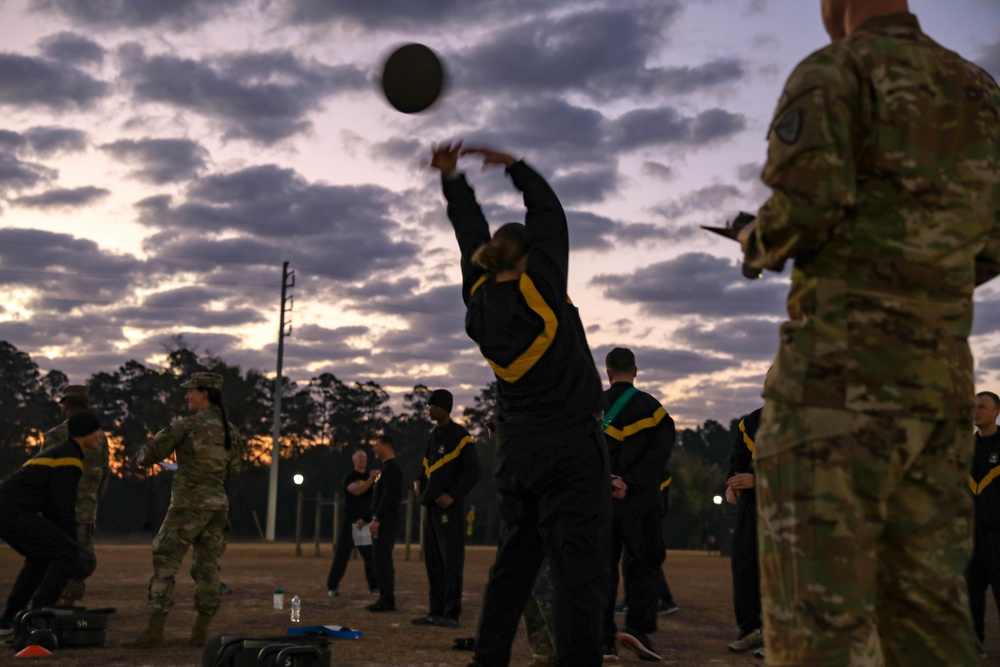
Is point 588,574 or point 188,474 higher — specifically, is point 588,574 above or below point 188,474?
below

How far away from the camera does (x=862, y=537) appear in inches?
108

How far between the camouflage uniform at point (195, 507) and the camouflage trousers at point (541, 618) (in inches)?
116

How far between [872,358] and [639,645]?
21.4ft

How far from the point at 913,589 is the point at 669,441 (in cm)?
668

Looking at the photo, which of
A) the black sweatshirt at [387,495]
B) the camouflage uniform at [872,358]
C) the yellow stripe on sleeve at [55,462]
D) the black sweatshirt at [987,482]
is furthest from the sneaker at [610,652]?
the black sweatshirt at [387,495]

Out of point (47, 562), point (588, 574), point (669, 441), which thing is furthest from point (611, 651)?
point (47, 562)

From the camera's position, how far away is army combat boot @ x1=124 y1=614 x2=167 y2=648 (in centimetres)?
887

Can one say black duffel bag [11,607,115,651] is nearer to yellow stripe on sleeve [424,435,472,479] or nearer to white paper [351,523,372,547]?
yellow stripe on sleeve [424,435,472,479]

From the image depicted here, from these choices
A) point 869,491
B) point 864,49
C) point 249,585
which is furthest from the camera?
point 249,585

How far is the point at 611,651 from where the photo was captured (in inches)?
341

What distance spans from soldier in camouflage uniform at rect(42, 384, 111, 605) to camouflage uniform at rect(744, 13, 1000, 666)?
991cm

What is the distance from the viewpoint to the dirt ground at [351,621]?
8.58 m

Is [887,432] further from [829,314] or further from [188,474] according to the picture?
[188,474]

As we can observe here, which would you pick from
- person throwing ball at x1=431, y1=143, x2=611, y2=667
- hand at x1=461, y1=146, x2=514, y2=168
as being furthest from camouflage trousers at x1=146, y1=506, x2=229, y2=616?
hand at x1=461, y1=146, x2=514, y2=168
